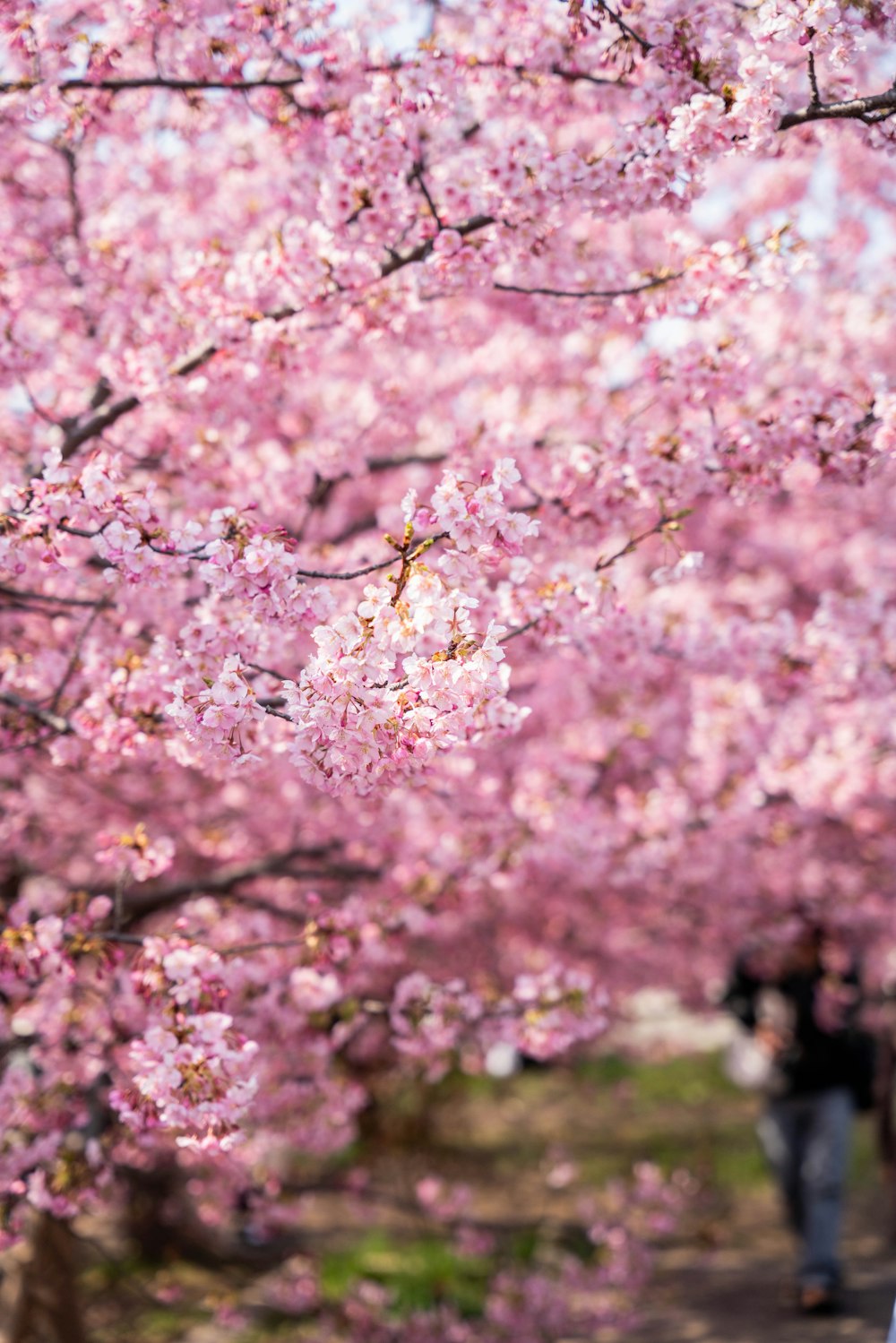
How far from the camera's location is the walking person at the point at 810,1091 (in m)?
5.75

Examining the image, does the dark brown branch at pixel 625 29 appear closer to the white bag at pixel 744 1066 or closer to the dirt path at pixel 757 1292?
the dirt path at pixel 757 1292

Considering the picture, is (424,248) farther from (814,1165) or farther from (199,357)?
(814,1165)

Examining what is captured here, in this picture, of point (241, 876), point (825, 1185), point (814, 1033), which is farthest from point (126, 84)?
point (825, 1185)

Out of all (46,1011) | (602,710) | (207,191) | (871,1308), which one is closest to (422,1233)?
(871,1308)

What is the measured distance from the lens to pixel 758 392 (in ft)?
19.9

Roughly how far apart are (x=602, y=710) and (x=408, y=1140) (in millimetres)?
4150

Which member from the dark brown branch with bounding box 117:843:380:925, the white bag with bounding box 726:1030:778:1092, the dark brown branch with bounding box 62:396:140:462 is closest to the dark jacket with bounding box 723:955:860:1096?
the dark brown branch with bounding box 117:843:380:925

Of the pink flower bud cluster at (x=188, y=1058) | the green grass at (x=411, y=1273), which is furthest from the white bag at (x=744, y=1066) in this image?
the pink flower bud cluster at (x=188, y=1058)

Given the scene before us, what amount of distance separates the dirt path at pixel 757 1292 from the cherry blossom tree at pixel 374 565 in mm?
450

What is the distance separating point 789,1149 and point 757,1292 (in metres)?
0.92

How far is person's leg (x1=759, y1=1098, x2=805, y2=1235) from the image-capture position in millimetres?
6090

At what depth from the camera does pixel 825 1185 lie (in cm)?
575

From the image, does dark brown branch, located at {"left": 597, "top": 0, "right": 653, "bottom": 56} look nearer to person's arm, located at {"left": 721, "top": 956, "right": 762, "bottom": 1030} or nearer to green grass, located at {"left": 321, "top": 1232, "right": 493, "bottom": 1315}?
person's arm, located at {"left": 721, "top": 956, "right": 762, "bottom": 1030}

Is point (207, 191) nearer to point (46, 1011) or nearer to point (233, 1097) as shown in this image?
point (46, 1011)
